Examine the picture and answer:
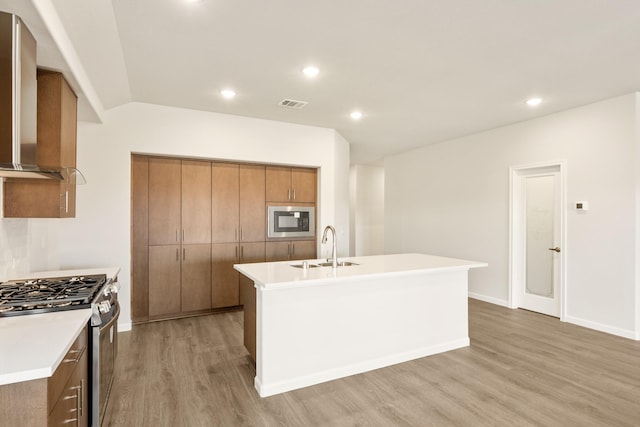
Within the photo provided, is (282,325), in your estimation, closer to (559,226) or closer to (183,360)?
(183,360)

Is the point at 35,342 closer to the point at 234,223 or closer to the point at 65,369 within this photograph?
the point at 65,369

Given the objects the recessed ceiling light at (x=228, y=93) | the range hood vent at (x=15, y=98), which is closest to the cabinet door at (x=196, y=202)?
the recessed ceiling light at (x=228, y=93)

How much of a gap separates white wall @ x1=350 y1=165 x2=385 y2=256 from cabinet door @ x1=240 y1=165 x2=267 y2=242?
416 centimetres

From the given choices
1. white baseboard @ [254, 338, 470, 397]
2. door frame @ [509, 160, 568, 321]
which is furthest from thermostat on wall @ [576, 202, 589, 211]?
white baseboard @ [254, 338, 470, 397]

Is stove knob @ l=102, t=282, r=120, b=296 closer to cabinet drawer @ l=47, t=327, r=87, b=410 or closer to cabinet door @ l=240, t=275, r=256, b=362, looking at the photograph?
cabinet drawer @ l=47, t=327, r=87, b=410

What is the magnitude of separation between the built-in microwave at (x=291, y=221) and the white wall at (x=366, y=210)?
3594 millimetres

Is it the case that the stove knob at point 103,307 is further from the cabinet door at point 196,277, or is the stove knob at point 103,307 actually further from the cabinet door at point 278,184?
the cabinet door at point 278,184

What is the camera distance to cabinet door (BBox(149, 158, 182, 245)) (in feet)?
13.9

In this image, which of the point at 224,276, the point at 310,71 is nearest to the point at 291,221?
the point at 224,276

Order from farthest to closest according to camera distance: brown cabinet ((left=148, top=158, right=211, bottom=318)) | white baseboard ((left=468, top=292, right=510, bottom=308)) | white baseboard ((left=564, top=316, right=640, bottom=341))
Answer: white baseboard ((left=468, top=292, right=510, bottom=308))
brown cabinet ((left=148, top=158, right=211, bottom=318))
white baseboard ((left=564, top=316, right=640, bottom=341))

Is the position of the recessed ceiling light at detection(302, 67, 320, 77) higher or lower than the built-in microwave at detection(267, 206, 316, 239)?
higher

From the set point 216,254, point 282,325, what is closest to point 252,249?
point 216,254

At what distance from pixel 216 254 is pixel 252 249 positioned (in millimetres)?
497

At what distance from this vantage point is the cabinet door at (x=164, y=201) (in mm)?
4223
